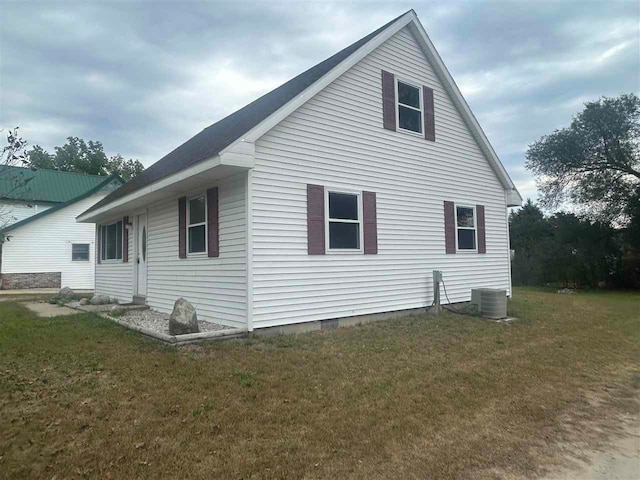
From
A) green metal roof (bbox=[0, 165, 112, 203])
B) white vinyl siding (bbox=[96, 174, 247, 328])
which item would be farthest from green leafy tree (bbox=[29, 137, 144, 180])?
white vinyl siding (bbox=[96, 174, 247, 328])

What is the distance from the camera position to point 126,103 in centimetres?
→ 1750

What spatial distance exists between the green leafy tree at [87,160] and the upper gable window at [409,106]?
4056cm

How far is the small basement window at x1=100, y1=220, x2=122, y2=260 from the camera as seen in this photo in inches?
518

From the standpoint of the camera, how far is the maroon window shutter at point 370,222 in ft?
29.1

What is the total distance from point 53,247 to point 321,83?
2132 centimetres

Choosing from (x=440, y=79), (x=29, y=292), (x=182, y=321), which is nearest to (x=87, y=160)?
(x=29, y=292)

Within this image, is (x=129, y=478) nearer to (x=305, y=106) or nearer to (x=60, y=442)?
(x=60, y=442)

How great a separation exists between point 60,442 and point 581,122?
1047 inches

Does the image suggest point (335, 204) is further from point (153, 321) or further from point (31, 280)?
point (31, 280)

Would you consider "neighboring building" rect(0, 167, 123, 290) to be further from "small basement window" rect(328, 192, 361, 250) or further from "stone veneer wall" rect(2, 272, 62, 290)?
"small basement window" rect(328, 192, 361, 250)

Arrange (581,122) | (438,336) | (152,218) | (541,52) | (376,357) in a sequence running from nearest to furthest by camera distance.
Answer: (376,357) → (438,336) → (152,218) → (541,52) → (581,122)

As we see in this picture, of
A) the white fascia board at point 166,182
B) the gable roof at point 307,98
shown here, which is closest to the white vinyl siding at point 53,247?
the gable roof at point 307,98

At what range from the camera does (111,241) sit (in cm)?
1388

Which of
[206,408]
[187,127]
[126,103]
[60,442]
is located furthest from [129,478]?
[187,127]
